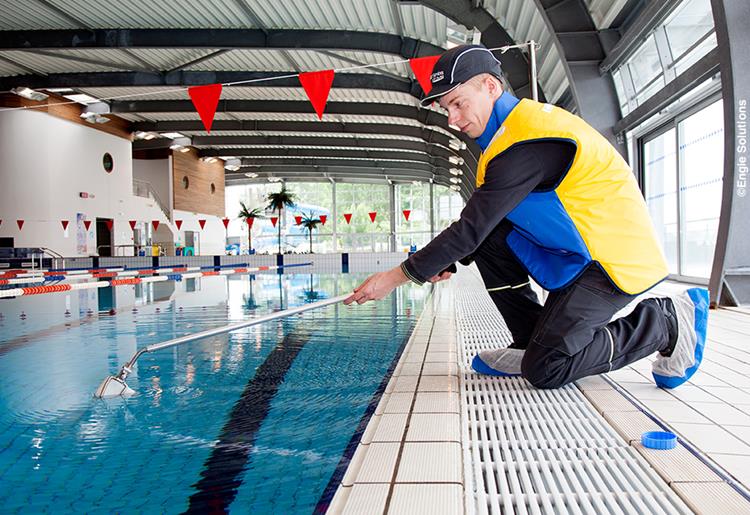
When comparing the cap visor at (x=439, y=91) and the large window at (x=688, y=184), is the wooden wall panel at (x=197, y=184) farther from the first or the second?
the cap visor at (x=439, y=91)

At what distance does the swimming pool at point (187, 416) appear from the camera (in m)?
1.60

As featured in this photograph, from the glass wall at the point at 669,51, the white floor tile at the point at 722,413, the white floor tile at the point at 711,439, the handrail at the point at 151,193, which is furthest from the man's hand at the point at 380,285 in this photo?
the handrail at the point at 151,193

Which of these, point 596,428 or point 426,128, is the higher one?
point 426,128

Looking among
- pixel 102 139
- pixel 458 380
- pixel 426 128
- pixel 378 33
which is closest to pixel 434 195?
pixel 426 128

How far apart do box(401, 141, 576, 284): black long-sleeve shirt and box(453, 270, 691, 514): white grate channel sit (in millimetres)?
504

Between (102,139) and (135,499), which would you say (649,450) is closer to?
(135,499)

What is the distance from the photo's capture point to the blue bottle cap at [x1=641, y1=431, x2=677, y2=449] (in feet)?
4.92

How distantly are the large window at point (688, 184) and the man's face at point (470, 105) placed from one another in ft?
18.0

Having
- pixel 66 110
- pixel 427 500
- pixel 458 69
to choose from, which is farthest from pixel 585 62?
pixel 66 110

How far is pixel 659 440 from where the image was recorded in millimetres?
1497

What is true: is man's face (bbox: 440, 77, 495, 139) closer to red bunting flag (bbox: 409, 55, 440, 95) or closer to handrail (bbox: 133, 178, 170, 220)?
red bunting flag (bbox: 409, 55, 440, 95)

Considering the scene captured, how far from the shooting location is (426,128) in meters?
18.7

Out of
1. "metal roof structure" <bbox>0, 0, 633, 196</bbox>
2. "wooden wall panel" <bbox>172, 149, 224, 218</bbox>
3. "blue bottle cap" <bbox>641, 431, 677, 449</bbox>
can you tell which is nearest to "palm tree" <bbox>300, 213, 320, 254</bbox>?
"wooden wall panel" <bbox>172, 149, 224, 218</bbox>

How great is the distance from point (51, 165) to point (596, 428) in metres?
19.1
